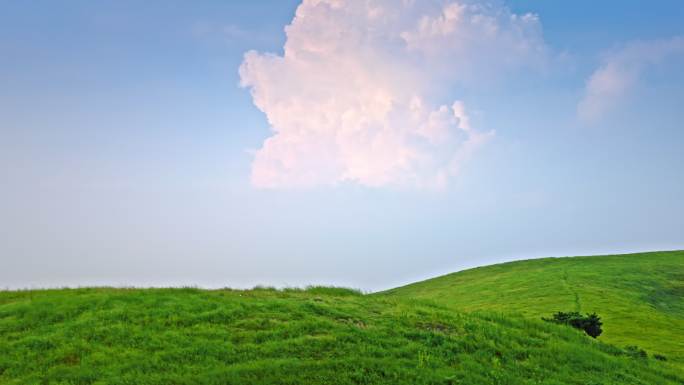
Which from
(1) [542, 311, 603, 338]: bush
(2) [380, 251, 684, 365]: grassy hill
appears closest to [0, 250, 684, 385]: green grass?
(1) [542, 311, 603, 338]: bush

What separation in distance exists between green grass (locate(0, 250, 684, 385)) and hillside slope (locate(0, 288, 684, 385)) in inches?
1.8

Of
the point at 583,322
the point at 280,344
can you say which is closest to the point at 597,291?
the point at 583,322

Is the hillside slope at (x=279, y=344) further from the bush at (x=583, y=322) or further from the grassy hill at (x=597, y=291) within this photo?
the grassy hill at (x=597, y=291)

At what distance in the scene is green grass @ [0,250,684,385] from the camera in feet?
51.5

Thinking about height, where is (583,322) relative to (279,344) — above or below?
below

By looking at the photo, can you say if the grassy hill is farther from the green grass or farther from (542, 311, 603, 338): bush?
the green grass

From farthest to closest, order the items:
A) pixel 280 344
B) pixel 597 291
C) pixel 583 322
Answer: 1. pixel 597 291
2. pixel 583 322
3. pixel 280 344

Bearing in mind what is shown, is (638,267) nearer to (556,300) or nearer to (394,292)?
(556,300)

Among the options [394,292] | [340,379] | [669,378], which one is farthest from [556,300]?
[340,379]

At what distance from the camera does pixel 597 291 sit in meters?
45.3

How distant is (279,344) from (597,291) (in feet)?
125

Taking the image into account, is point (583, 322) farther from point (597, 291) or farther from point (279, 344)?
point (597, 291)

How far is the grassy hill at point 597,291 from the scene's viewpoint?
3369 cm

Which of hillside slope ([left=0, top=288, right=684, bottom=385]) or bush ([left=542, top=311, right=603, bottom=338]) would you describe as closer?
Result: hillside slope ([left=0, top=288, right=684, bottom=385])
